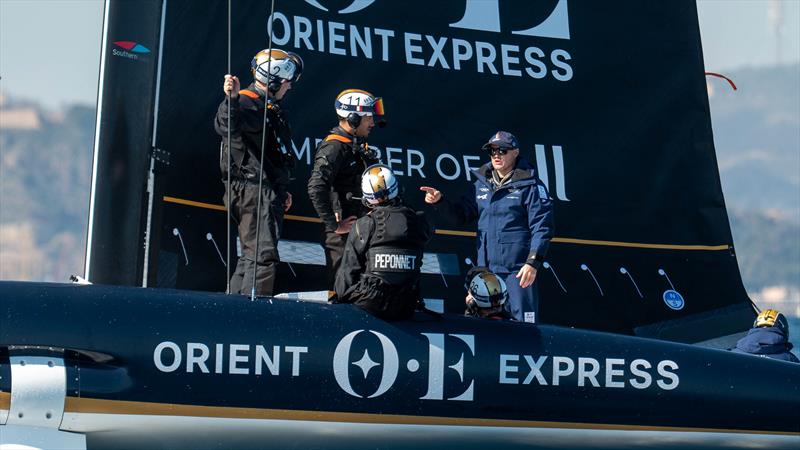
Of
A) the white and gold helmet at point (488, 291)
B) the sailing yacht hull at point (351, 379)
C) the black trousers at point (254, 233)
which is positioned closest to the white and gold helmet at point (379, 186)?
the sailing yacht hull at point (351, 379)

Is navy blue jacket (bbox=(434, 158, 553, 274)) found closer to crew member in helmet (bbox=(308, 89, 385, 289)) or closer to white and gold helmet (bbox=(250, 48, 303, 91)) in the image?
crew member in helmet (bbox=(308, 89, 385, 289))

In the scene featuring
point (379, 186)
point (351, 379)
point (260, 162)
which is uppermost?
point (260, 162)

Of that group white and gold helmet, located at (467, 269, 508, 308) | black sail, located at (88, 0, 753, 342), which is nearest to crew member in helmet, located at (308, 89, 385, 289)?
black sail, located at (88, 0, 753, 342)

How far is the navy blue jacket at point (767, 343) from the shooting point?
8.64m

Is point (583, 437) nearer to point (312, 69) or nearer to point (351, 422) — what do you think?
→ point (351, 422)

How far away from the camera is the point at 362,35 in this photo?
30.2 ft

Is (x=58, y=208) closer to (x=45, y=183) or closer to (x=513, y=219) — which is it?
(x=45, y=183)

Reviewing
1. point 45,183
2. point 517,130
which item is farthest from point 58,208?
point 517,130

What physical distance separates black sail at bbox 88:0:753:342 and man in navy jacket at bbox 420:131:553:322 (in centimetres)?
108

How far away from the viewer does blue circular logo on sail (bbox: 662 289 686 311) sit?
9711 mm

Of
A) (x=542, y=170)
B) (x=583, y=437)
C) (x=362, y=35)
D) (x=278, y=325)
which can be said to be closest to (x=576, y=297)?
Result: (x=542, y=170)

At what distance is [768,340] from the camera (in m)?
8.69

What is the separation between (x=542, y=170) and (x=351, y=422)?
3.26 m

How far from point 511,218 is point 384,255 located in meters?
1.32
